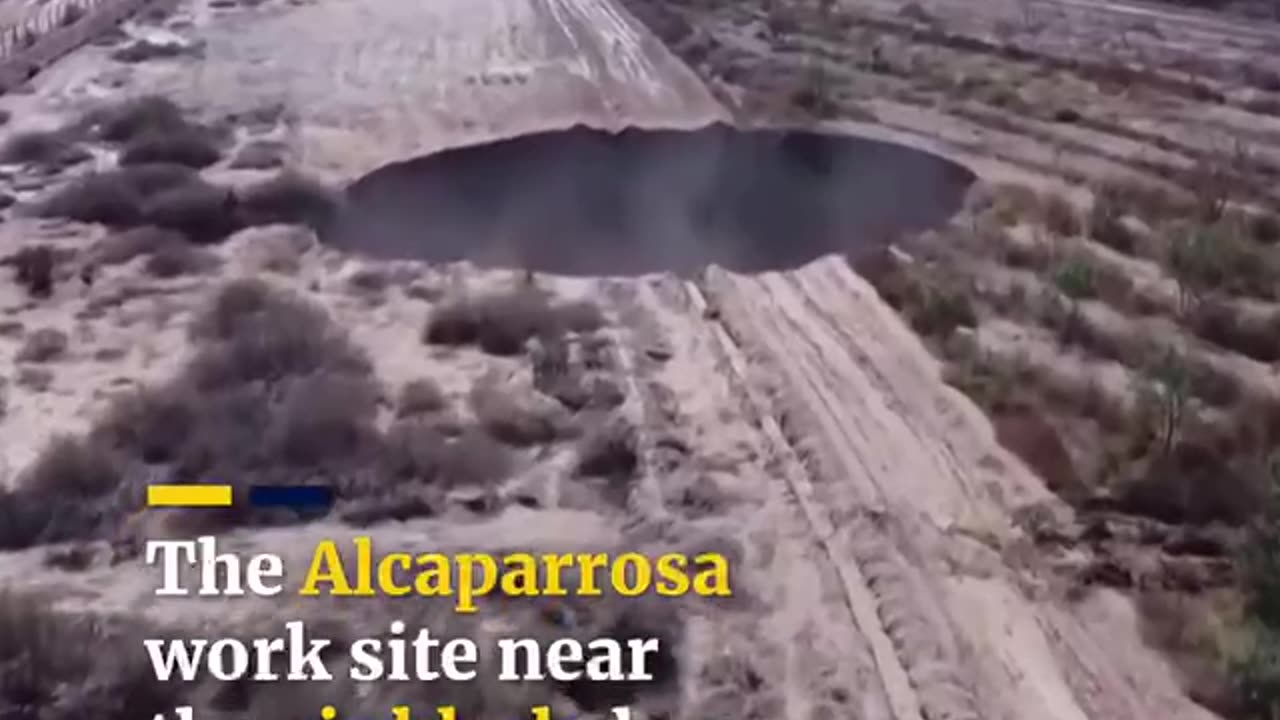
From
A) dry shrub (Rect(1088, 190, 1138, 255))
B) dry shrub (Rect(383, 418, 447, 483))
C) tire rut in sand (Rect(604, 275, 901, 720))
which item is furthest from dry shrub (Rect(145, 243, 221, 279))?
dry shrub (Rect(1088, 190, 1138, 255))

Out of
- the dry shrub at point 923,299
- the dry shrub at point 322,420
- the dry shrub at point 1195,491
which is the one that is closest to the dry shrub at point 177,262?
the dry shrub at point 322,420

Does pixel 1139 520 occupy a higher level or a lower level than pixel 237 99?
higher

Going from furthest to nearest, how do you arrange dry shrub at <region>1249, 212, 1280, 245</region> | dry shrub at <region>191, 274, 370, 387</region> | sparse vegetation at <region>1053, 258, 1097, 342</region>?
dry shrub at <region>1249, 212, 1280, 245</region> → sparse vegetation at <region>1053, 258, 1097, 342</region> → dry shrub at <region>191, 274, 370, 387</region>

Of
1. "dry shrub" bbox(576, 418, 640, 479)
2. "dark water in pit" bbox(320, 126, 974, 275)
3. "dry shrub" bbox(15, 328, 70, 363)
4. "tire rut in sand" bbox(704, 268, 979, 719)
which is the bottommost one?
"dry shrub" bbox(15, 328, 70, 363)

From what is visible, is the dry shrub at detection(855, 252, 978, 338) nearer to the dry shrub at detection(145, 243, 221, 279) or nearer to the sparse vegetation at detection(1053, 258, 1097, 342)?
the sparse vegetation at detection(1053, 258, 1097, 342)

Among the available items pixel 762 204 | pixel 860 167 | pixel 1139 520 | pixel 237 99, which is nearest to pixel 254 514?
pixel 1139 520

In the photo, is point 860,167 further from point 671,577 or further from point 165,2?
point 165,2
